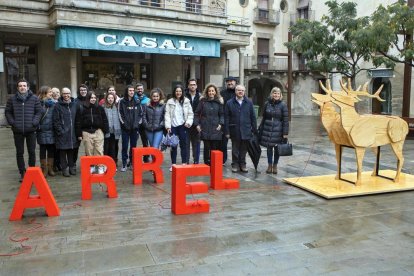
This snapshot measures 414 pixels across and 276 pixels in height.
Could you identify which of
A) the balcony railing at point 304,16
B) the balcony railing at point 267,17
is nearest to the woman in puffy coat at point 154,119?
the balcony railing at point 267,17

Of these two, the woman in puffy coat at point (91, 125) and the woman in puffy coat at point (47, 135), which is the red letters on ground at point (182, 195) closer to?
the woman in puffy coat at point (91, 125)

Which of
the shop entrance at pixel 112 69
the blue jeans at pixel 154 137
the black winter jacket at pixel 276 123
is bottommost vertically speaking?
the blue jeans at pixel 154 137

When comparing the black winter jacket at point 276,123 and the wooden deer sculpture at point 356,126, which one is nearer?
the wooden deer sculpture at point 356,126

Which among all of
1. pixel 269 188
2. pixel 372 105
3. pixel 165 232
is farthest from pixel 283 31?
pixel 165 232

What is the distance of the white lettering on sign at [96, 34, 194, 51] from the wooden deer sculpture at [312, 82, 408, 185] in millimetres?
12989

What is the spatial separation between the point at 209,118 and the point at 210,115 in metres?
0.06

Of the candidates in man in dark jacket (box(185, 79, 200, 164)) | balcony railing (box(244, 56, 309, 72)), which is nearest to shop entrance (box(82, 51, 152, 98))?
balcony railing (box(244, 56, 309, 72))

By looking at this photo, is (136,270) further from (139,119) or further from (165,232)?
(139,119)

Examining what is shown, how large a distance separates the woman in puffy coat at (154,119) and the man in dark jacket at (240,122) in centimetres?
130

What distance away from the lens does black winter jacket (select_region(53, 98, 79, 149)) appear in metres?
7.60

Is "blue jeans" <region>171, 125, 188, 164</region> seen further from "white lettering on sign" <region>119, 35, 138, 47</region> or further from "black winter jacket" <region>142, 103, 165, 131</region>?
"white lettering on sign" <region>119, 35, 138, 47</region>

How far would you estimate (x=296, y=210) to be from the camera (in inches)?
228

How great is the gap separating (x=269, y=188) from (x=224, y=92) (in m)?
2.77

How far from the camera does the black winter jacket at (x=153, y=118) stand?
825 cm
